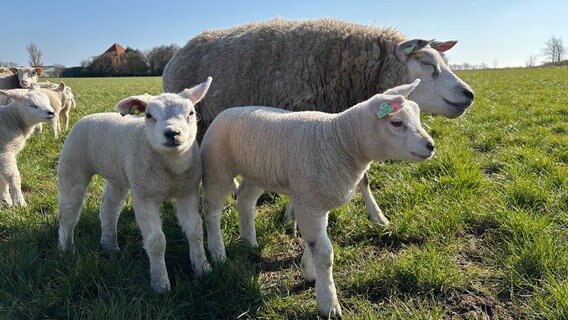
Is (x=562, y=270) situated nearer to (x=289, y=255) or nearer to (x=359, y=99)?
(x=289, y=255)

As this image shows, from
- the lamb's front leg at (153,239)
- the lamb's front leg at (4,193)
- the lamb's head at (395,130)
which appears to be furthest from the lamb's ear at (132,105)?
the lamb's front leg at (4,193)

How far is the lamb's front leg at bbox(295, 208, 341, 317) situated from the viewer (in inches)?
99.1

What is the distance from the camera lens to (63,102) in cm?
1003

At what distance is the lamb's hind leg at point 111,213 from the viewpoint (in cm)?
344

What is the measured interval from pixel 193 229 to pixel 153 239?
11.3 inches

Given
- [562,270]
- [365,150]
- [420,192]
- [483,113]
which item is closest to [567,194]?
[420,192]

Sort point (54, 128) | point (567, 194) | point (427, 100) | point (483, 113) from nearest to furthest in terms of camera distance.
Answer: point (567, 194)
point (427, 100)
point (54, 128)
point (483, 113)

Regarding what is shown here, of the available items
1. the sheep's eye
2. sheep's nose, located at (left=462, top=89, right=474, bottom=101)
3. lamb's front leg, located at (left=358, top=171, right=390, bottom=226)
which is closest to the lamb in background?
lamb's front leg, located at (left=358, top=171, right=390, bottom=226)

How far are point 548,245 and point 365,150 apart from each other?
54.6 inches

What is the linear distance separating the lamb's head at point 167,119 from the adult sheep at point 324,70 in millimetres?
1437

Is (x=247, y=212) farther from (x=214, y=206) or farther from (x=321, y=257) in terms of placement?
(x=321, y=257)

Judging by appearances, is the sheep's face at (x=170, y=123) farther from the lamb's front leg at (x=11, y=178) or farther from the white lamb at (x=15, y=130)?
the lamb's front leg at (x=11, y=178)

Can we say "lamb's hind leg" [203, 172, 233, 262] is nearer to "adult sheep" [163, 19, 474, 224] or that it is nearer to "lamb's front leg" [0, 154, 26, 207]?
"adult sheep" [163, 19, 474, 224]

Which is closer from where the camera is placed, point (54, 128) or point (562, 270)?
point (562, 270)
